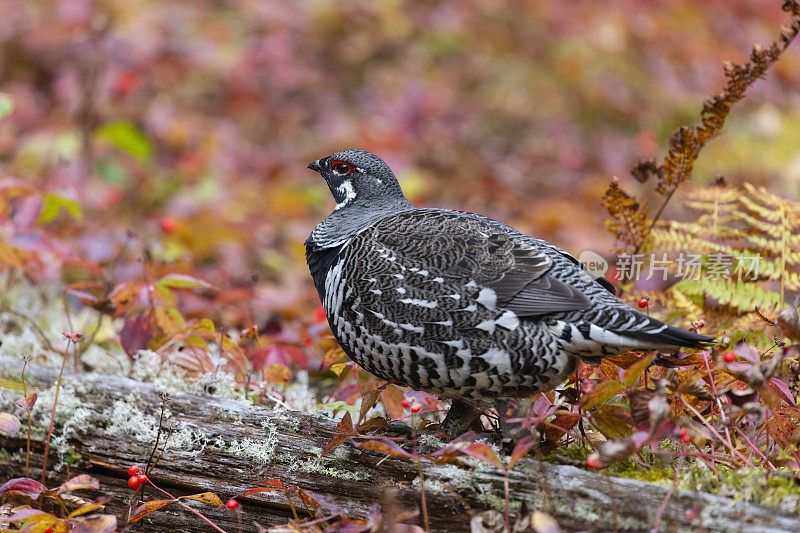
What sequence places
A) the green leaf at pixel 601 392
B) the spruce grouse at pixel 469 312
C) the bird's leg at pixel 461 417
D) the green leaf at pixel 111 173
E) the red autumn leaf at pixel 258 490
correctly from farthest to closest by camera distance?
the green leaf at pixel 111 173, the bird's leg at pixel 461 417, the spruce grouse at pixel 469 312, the red autumn leaf at pixel 258 490, the green leaf at pixel 601 392

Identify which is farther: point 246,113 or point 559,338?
point 246,113

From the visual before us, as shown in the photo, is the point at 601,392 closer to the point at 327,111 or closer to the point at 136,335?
the point at 136,335

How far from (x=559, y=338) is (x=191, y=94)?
9063mm

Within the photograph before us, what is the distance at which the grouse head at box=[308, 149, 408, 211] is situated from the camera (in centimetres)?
406

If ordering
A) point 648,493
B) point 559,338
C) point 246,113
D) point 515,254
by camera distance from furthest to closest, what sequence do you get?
point 246,113, point 515,254, point 559,338, point 648,493

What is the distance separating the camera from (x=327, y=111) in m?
11.0

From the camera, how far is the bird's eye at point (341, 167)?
4.12 m

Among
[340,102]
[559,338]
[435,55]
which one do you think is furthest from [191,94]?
[559,338]

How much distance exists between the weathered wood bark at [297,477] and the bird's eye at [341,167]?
140 centimetres

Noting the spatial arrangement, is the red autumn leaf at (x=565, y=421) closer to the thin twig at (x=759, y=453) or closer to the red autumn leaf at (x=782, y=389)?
the thin twig at (x=759, y=453)

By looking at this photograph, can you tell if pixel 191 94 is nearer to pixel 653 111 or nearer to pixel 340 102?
pixel 340 102

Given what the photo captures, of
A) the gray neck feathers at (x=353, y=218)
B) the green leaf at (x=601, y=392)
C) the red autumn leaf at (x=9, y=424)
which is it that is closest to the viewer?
the green leaf at (x=601, y=392)

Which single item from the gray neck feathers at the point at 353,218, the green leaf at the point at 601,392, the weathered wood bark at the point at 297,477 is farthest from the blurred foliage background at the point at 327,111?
the green leaf at the point at 601,392

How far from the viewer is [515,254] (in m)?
3.32
